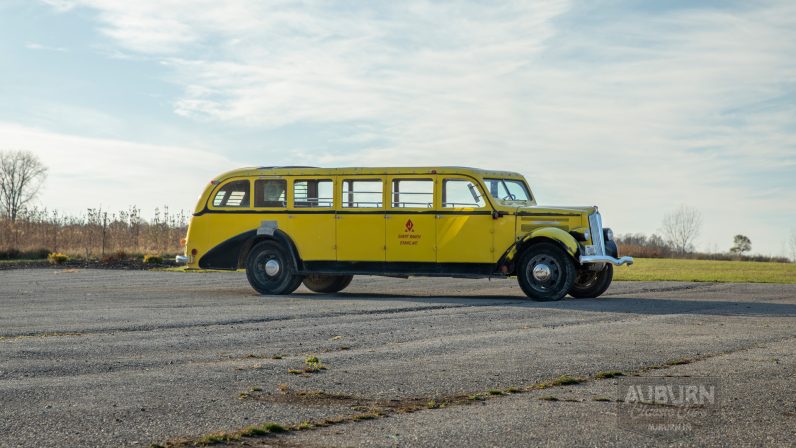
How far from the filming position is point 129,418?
6.62m

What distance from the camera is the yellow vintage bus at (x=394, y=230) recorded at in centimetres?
1844

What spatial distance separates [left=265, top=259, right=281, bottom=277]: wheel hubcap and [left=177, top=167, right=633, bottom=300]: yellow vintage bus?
0.07ft

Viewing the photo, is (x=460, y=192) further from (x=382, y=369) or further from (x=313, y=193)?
(x=382, y=369)

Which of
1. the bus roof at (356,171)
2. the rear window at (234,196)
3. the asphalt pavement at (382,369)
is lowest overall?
the asphalt pavement at (382,369)

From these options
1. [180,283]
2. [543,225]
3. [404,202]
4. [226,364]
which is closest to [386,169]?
[404,202]

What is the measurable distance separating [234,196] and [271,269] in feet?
6.01

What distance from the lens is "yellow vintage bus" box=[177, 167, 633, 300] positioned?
18438mm

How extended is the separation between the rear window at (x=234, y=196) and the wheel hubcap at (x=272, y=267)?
1.41m

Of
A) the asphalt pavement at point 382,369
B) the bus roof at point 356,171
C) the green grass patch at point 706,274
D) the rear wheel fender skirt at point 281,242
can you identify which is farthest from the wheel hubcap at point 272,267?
the green grass patch at point 706,274

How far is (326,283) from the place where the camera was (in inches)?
855

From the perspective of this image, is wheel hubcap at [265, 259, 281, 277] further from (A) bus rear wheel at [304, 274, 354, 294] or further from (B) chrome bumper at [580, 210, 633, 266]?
(B) chrome bumper at [580, 210, 633, 266]

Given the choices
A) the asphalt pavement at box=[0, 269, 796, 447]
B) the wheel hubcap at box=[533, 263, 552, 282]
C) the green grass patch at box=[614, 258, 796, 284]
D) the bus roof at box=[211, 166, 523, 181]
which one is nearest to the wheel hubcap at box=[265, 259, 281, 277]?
the bus roof at box=[211, 166, 523, 181]

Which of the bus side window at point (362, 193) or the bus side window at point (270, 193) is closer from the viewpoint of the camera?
the bus side window at point (362, 193)

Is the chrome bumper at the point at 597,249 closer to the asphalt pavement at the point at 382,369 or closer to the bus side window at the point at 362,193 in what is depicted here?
the asphalt pavement at the point at 382,369
